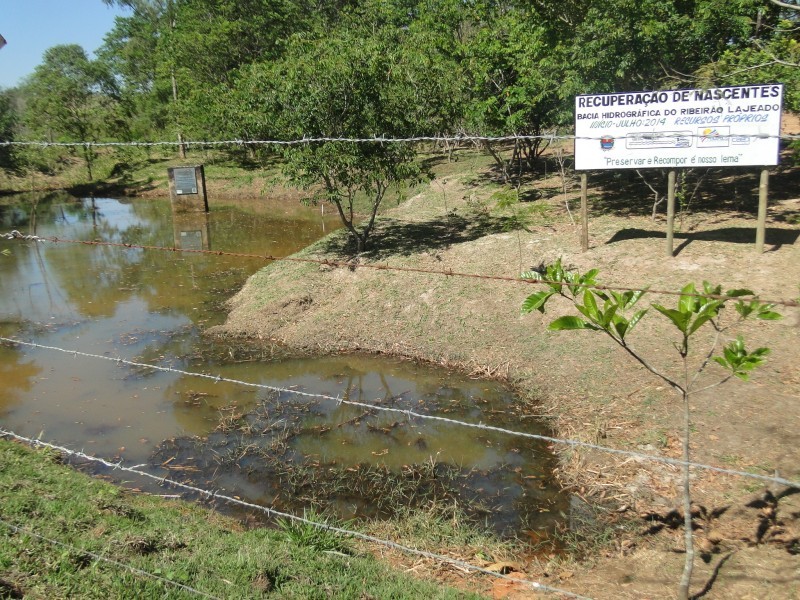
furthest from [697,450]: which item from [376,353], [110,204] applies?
[110,204]

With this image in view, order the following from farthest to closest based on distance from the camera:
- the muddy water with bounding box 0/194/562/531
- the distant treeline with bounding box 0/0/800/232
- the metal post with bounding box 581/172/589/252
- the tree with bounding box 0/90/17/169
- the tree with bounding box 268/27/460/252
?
the tree with bounding box 0/90/17/169 → the tree with bounding box 268/27/460/252 → the distant treeline with bounding box 0/0/800/232 → the metal post with bounding box 581/172/589/252 → the muddy water with bounding box 0/194/562/531

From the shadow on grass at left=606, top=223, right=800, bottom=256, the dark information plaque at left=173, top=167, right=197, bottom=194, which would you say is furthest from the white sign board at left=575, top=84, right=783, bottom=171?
the dark information plaque at left=173, top=167, right=197, bottom=194

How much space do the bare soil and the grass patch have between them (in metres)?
1.30

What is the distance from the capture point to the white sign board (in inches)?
361

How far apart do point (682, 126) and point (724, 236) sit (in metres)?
2.70

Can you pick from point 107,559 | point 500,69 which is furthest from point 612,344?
point 500,69

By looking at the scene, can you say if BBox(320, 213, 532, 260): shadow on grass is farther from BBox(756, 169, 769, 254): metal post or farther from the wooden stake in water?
BBox(756, 169, 769, 254): metal post

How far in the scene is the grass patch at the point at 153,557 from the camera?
12.9 ft

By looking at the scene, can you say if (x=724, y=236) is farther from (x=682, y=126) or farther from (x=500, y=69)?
(x=500, y=69)

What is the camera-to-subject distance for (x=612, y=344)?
9.06 metres

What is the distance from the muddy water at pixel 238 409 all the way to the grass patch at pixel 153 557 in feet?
5.04

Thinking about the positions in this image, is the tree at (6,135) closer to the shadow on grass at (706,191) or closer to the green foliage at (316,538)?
the shadow on grass at (706,191)

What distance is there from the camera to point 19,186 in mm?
34469

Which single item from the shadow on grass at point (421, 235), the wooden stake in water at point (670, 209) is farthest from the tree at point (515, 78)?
the wooden stake in water at point (670, 209)
